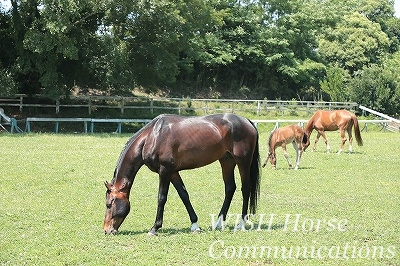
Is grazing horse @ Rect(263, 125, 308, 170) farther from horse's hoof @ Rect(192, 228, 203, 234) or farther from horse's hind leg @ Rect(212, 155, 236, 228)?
horse's hoof @ Rect(192, 228, 203, 234)

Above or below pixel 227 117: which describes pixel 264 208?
below

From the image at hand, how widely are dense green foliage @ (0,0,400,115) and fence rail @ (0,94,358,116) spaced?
821 mm

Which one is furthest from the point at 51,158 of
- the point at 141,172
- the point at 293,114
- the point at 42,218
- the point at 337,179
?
the point at 293,114

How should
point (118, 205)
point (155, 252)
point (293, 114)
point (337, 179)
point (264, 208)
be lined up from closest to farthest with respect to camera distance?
1. point (155, 252)
2. point (118, 205)
3. point (264, 208)
4. point (337, 179)
5. point (293, 114)

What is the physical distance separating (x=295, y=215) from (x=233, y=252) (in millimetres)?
2738

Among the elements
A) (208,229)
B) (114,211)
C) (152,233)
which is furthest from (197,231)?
(114,211)

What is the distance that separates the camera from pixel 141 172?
47.4 ft

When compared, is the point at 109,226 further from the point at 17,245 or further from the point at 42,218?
the point at 42,218

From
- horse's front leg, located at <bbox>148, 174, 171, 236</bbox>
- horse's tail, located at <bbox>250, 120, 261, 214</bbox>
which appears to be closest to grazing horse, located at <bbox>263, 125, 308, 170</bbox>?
horse's tail, located at <bbox>250, 120, 261, 214</bbox>

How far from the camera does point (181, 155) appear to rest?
7.99 metres

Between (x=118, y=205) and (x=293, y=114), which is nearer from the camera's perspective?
(x=118, y=205)

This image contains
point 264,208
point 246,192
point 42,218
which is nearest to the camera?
point 246,192

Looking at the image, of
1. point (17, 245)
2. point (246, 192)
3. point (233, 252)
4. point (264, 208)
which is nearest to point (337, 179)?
point (264, 208)

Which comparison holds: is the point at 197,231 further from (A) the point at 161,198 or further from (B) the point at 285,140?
(B) the point at 285,140
